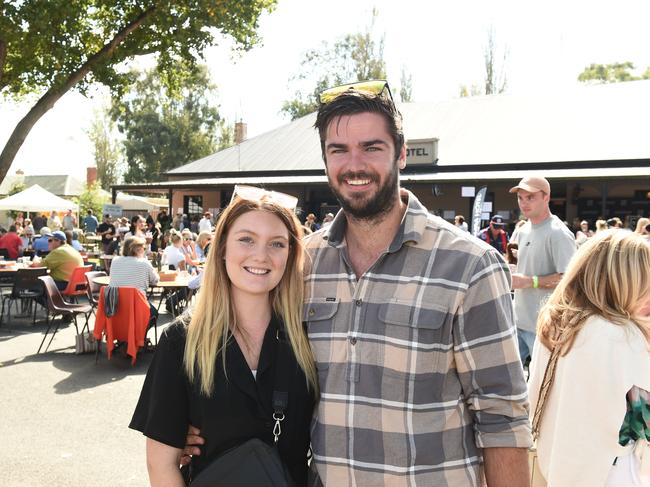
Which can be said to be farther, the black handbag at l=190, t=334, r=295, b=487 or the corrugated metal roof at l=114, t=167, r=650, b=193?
the corrugated metal roof at l=114, t=167, r=650, b=193

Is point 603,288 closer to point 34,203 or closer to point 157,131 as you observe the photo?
point 34,203

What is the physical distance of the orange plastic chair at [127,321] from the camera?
7445 mm

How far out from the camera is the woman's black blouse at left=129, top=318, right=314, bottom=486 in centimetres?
196

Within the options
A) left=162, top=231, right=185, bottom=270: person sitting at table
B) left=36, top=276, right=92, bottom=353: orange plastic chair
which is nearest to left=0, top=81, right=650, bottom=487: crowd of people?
left=36, top=276, right=92, bottom=353: orange plastic chair

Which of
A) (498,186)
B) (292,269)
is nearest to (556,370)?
(292,269)

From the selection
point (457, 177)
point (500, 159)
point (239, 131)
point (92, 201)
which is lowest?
point (92, 201)

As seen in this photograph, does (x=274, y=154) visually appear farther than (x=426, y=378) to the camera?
Yes

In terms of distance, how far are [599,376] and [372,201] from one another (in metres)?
1.13

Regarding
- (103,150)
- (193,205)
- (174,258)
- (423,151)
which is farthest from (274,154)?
(103,150)

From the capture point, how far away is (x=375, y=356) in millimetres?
1926

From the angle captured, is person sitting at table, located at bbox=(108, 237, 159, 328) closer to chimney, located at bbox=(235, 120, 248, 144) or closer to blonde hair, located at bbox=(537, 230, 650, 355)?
blonde hair, located at bbox=(537, 230, 650, 355)

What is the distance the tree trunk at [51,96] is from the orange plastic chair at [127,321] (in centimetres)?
524

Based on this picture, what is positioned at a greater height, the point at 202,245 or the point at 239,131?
the point at 239,131

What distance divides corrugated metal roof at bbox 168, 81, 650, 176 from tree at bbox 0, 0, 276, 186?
11.6m
